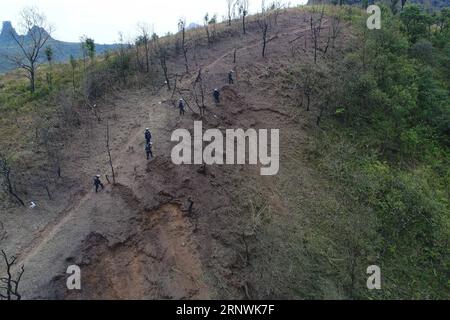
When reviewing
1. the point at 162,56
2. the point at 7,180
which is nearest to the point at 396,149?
the point at 162,56

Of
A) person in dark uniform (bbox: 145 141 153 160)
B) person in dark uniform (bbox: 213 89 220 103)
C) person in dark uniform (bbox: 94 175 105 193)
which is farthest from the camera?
person in dark uniform (bbox: 213 89 220 103)

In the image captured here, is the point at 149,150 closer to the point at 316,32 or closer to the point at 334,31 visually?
the point at 334,31

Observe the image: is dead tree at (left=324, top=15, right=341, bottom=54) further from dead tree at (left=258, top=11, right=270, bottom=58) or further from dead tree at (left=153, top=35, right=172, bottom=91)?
dead tree at (left=153, top=35, right=172, bottom=91)

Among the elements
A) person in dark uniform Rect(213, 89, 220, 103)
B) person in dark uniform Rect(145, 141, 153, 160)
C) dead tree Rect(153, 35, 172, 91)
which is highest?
dead tree Rect(153, 35, 172, 91)

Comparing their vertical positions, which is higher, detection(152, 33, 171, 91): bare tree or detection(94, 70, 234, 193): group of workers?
detection(152, 33, 171, 91): bare tree

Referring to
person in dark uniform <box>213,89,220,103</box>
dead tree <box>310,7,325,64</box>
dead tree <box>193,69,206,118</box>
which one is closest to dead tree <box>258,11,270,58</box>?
dead tree <box>310,7,325,64</box>

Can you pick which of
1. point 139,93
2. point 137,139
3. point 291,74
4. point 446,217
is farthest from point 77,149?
point 446,217

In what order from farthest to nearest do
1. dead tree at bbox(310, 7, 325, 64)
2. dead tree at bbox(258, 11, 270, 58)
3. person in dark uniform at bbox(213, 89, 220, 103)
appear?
dead tree at bbox(258, 11, 270, 58) < dead tree at bbox(310, 7, 325, 64) < person in dark uniform at bbox(213, 89, 220, 103)

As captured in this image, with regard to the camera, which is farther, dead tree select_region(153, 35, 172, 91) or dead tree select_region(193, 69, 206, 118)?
dead tree select_region(153, 35, 172, 91)
